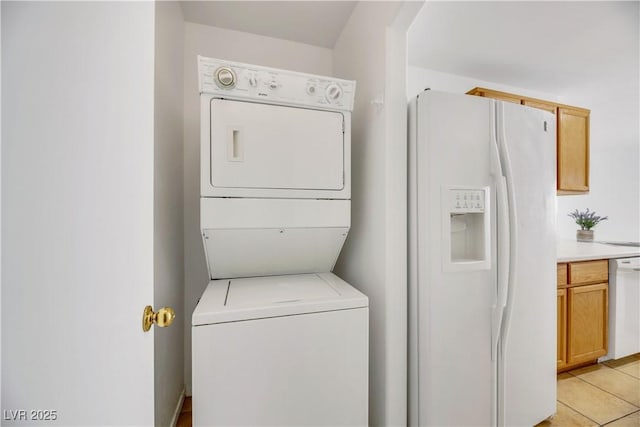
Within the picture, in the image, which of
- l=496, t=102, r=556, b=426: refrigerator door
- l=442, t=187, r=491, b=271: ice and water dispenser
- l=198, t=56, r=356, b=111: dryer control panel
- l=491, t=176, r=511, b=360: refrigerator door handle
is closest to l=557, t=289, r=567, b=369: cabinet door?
l=496, t=102, r=556, b=426: refrigerator door

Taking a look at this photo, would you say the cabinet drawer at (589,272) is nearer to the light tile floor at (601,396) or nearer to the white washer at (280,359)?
the light tile floor at (601,396)

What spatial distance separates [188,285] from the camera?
195 cm

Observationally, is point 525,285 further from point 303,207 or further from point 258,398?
point 258,398

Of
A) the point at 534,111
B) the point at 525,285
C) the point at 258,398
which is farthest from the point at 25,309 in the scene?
the point at 534,111

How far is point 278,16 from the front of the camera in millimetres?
1854

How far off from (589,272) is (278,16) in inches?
130

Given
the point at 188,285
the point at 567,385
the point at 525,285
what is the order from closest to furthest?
the point at 525,285, the point at 188,285, the point at 567,385

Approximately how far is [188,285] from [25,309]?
162cm

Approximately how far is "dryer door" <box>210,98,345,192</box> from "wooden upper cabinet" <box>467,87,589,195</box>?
1.99 m

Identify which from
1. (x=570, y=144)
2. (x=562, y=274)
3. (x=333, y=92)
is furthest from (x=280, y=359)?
(x=570, y=144)

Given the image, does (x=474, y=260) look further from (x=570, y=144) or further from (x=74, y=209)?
(x=570, y=144)

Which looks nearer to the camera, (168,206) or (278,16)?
(168,206)

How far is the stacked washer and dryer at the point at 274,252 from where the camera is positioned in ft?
3.47

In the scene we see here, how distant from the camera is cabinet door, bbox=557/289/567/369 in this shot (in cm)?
219
